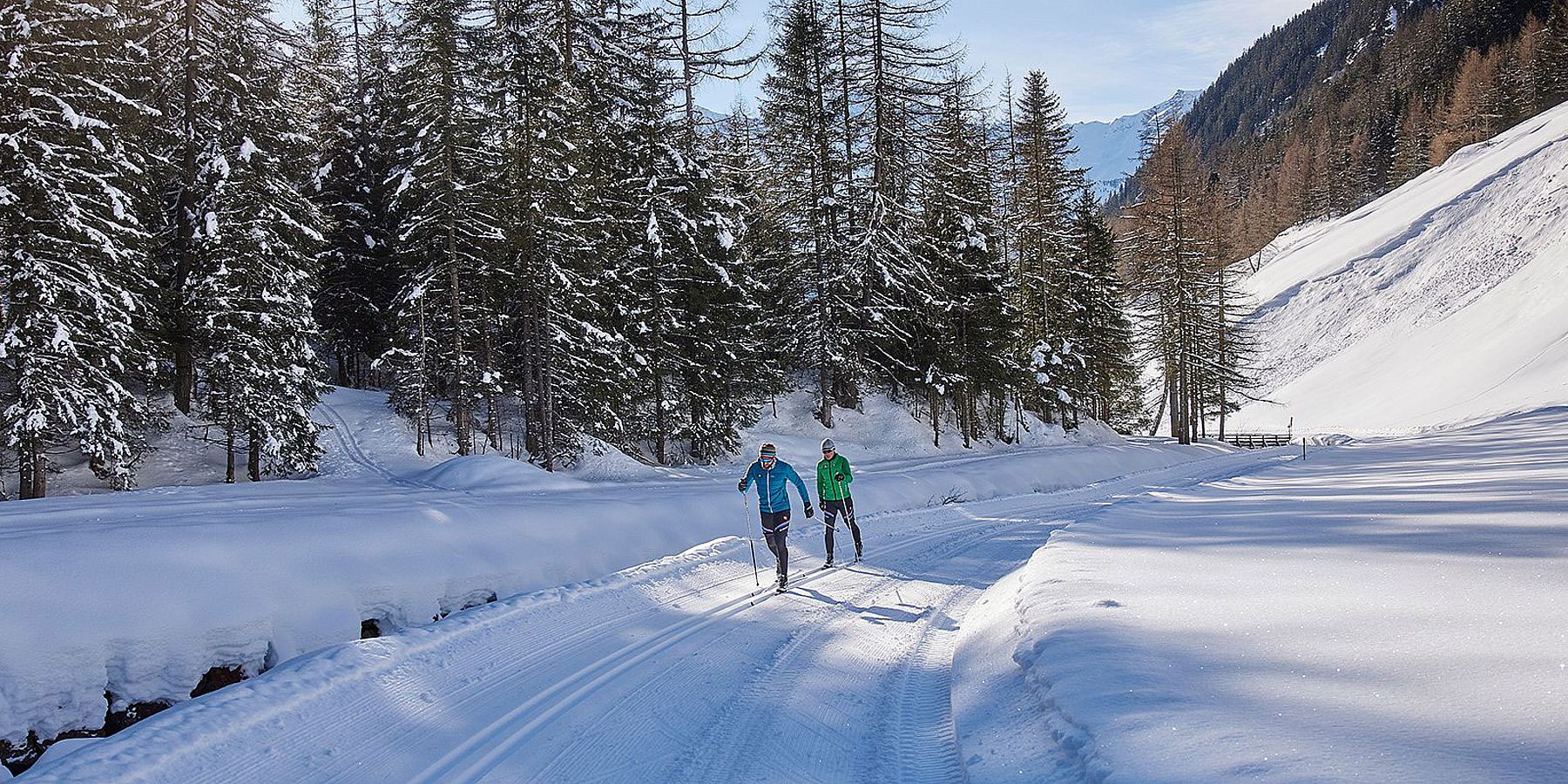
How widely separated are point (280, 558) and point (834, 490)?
802 centimetres

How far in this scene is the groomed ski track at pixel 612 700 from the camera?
512 centimetres

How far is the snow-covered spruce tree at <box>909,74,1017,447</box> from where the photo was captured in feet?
101

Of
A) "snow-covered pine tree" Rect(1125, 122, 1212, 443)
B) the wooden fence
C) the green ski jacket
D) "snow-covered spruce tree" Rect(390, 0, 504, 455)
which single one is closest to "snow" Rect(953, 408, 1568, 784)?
the green ski jacket

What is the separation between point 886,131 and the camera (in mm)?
29734

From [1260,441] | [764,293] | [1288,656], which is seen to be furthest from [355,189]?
[1260,441]

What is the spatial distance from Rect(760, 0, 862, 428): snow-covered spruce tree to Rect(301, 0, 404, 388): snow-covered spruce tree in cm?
1432

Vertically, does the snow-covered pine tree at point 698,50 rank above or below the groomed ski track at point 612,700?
above

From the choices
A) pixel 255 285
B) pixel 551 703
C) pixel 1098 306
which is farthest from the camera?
pixel 1098 306

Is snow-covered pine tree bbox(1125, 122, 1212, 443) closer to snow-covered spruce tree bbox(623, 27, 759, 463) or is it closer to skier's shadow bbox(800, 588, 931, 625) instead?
snow-covered spruce tree bbox(623, 27, 759, 463)

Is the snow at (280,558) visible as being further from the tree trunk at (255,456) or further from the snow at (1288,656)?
the snow at (1288,656)

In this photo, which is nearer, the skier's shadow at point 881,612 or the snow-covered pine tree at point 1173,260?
the skier's shadow at point 881,612

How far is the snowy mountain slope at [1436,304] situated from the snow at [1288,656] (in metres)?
46.4

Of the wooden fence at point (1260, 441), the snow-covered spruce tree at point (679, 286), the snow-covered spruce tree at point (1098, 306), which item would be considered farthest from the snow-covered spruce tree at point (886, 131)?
the wooden fence at point (1260, 441)

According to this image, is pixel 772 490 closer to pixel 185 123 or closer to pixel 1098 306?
pixel 185 123
